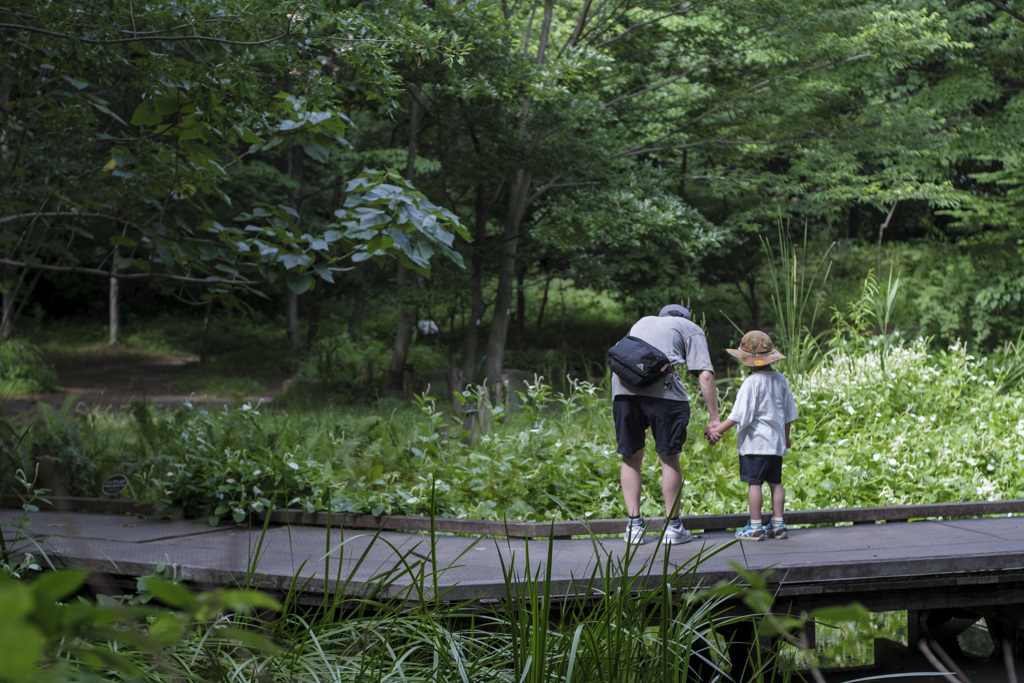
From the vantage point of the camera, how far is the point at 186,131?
482 cm

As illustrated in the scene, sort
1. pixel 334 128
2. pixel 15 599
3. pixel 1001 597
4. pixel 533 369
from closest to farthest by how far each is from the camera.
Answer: pixel 15 599
pixel 1001 597
pixel 334 128
pixel 533 369

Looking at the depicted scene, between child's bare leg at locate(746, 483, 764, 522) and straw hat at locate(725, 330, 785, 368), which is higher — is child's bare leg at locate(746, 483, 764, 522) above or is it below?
below

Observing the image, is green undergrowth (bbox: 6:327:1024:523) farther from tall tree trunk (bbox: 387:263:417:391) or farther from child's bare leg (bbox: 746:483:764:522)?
tall tree trunk (bbox: 387:263:417:391)

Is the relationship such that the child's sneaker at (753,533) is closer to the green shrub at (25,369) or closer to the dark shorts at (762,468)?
the dark shorts at (762,468)

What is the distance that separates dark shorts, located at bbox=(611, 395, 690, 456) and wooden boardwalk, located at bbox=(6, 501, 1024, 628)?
1.97ft

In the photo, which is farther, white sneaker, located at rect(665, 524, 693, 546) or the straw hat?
the straw hat

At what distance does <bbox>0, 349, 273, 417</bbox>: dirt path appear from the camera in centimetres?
1617

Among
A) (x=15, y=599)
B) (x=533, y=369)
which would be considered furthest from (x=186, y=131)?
(x=533, y=369)

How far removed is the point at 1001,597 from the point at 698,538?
1.70 m

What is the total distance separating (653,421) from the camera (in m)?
5.18

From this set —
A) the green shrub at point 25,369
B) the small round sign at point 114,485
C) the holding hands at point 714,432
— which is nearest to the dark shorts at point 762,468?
the holding hands at point 714,432

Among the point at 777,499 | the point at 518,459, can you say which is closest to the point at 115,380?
the point at 518,459

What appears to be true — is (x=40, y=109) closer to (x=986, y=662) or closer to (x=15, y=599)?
(x=15, y=599)

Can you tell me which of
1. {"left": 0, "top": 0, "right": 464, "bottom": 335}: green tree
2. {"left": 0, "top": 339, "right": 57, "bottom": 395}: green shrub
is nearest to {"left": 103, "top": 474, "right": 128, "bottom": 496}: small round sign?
{"left": 0, "top": 0, "right": 464, "bottom": 335}: green tree
